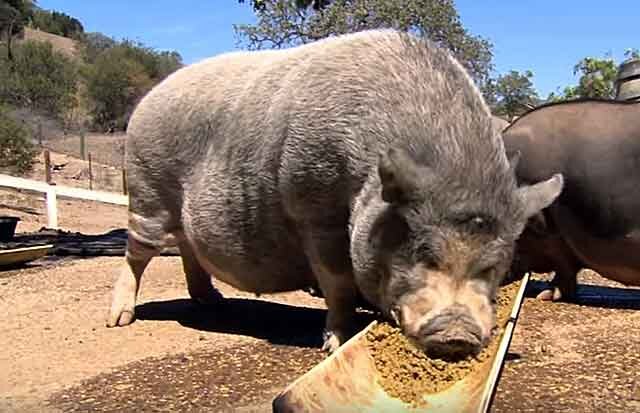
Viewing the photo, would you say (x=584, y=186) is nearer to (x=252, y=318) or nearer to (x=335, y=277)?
(x=335, y=277)

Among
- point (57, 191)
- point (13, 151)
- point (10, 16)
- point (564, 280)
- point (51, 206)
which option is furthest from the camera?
point (10, 16)

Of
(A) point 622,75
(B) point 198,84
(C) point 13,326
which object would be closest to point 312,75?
(B) point 198,84

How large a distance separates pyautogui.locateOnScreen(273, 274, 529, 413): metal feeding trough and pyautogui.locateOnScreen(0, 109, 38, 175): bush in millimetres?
18400

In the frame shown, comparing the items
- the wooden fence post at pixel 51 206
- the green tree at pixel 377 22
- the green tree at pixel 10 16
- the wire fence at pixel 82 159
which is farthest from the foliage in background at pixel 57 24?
the wooden fence post at pixel 51 206

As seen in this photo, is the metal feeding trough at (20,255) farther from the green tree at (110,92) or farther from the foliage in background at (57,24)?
the foliage in background at (57,24)

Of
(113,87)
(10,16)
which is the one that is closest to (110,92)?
(113,87)

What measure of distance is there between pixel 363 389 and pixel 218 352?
1.97 metres

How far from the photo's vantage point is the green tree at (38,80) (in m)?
39.2

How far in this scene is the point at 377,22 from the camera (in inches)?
1031

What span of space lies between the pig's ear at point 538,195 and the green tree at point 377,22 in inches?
833

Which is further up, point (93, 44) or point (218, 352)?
point (93, 44)

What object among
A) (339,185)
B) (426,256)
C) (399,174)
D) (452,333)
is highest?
(399,174)

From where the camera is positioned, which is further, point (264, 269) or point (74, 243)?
point (74, 243)

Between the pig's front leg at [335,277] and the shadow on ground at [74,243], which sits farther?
the shadow on ground at [74,243]
